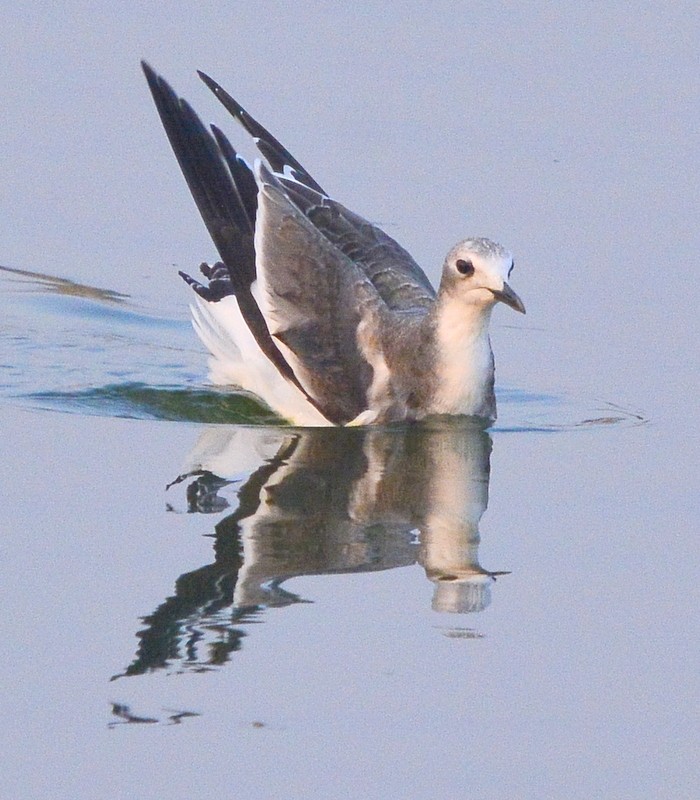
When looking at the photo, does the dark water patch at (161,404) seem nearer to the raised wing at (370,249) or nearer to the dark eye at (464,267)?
the raised wing at (370,249)

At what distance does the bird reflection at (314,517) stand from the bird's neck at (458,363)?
0.11 meters

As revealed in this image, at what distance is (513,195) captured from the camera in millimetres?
12992

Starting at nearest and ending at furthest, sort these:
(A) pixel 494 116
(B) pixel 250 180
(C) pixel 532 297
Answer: (B) pixel 250 180, (C) pixel 532 297, (A) pixel 494 116

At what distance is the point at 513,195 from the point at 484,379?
3.37m

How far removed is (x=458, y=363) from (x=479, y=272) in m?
0.50

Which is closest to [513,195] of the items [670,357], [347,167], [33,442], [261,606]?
[347,167]

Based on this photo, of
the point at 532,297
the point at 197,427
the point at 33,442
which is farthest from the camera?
the point at 532,297

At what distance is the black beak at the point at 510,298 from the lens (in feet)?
30.2

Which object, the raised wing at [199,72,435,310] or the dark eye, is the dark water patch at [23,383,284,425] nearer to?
the raised wing at [199,72,435,310]

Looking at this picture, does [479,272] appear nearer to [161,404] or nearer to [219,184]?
[219,184]

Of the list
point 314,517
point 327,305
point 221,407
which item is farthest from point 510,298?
point 314,517

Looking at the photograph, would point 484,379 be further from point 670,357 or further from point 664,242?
point 664,242

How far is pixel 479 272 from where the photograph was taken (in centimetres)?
957

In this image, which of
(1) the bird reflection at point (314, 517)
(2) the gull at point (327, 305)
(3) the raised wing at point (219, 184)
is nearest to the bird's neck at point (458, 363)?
(2) the gull at point (327, 305)
